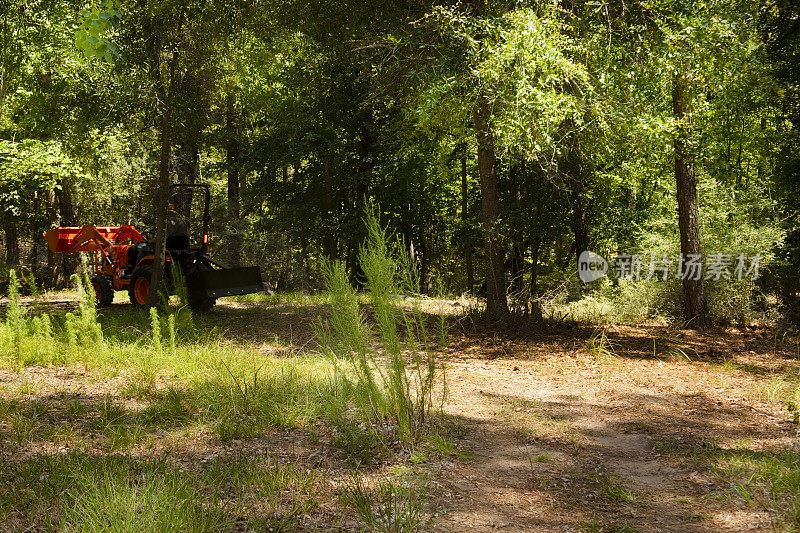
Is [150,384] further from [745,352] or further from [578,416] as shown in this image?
[745,352]

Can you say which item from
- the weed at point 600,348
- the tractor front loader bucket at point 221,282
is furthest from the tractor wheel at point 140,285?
the weed at point 600,348

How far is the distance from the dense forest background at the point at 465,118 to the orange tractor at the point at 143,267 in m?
1.44

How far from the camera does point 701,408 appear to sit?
546 cm

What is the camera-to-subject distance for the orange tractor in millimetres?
10570

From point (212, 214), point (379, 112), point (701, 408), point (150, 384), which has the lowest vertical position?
point (701, 408)

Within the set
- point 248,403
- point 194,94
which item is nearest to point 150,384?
point 248,403

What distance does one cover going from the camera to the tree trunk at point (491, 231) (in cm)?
896

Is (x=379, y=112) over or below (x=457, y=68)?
over

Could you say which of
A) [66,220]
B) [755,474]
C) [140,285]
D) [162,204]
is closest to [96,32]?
[755,474]

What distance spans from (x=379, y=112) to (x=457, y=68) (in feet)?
29.2

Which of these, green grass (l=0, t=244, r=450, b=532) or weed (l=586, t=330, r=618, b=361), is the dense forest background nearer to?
weed (l=586, t=330, r=618, b=361)

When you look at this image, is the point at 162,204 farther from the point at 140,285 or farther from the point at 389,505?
the point at 389,505

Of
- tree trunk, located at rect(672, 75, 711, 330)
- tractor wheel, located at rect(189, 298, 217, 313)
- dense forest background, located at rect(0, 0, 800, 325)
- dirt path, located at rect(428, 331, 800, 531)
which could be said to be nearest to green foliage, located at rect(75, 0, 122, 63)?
dense forest background, located at rect(0, 0, 800, 325)

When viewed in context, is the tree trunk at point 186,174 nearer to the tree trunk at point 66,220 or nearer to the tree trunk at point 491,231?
the tree trunk at point 66,220
